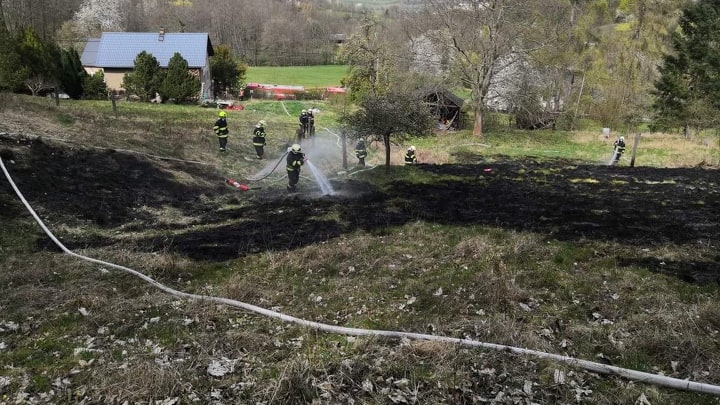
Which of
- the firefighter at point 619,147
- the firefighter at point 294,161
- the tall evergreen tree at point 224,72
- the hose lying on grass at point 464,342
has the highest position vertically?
the tall evergreen tree at point 224,72

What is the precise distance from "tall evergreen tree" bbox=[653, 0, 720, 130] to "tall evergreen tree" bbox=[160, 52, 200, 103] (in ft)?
102

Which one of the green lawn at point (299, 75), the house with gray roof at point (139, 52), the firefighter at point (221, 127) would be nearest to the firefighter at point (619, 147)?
the firefighter at point (221, 127)

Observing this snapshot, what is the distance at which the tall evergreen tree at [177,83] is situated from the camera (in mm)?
32125

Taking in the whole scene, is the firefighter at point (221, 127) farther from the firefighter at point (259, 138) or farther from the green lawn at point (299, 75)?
the green lawn at point (299, 75)

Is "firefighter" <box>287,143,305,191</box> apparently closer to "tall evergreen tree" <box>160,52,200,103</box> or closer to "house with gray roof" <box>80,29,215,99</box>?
"tall evergreen tree" <box>160,52,200,103</box>

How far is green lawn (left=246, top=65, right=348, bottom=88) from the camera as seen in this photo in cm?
6256

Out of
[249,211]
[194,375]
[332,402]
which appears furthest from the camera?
[249,211]

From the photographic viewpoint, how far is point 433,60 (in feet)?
106

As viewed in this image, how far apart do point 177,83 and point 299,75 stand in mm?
37605

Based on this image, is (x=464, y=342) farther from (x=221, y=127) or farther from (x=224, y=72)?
(x=224, y=72)

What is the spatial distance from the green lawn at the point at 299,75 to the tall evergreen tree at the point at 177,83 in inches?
1090

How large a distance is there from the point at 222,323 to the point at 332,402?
2123 mm

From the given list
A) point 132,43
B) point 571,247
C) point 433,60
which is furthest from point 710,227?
point 132,43

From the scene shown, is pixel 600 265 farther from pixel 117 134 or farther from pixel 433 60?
pixel 433 60
